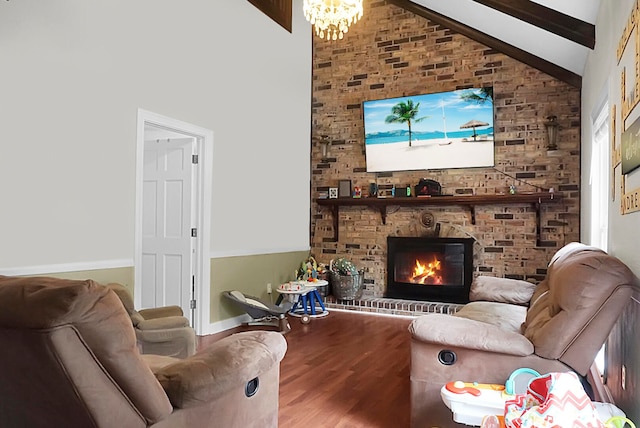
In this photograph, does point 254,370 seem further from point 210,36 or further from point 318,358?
point 210,36

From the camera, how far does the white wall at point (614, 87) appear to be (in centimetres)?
Answer: 229

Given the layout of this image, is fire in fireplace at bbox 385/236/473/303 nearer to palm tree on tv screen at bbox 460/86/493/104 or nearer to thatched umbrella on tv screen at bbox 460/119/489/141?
thatched umbrella on tv screen at bbox 460/119/489/141

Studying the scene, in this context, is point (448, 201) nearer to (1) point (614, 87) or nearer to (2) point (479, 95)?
(2) point (479, 95)

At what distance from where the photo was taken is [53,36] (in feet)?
11.2

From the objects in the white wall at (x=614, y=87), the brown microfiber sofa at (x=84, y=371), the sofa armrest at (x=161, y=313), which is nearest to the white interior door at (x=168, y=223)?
the sofa armrest at (x=161, y=313)

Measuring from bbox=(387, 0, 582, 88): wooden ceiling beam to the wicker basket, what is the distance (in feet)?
11.0

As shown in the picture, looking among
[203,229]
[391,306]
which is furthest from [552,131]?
[203,229]

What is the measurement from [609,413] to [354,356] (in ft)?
7.83

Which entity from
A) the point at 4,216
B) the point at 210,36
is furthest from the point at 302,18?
the point at 4,216

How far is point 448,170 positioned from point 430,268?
130cm

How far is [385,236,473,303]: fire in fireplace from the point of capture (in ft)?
19.8

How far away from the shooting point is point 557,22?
13.1 feet

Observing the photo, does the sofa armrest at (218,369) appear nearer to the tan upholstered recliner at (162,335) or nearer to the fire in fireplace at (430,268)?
the tan upholstered recliner at (162,335)

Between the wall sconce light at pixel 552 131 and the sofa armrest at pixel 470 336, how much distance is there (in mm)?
3836
